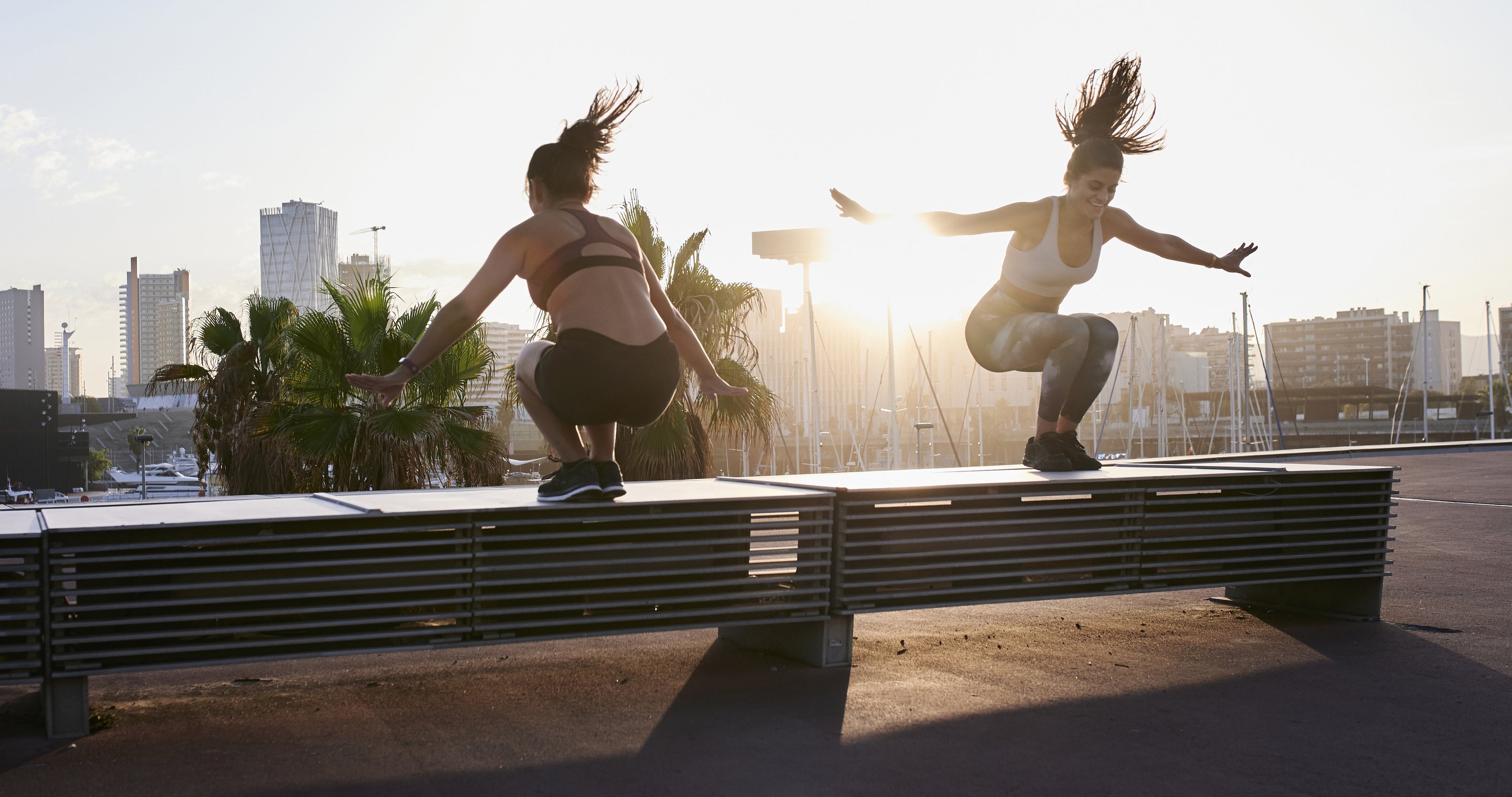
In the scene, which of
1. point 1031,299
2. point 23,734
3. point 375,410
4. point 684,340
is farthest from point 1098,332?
point 375,410

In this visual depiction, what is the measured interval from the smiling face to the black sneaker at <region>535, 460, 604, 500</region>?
3.15 m

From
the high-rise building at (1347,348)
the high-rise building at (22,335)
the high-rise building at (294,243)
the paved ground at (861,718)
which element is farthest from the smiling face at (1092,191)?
the high-rise building at (294,243)

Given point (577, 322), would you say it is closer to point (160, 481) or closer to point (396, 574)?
point (396, 574)

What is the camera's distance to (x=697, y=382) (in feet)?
50.3

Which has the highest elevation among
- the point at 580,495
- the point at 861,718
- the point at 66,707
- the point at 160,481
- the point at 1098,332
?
Result: the point at 1098,332

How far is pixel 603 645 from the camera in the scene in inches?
199

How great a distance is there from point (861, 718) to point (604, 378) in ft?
5.11

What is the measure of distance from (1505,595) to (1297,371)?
20142cm

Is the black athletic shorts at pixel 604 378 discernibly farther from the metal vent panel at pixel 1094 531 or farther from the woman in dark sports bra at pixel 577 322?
the metal vent panel at pixel 1094 531

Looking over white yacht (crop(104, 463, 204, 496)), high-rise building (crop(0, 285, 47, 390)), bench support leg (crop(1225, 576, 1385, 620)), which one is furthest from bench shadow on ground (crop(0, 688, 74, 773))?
high-rise building (crop(0, 285, 47, 390))

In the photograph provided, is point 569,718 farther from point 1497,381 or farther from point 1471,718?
point 1497,381

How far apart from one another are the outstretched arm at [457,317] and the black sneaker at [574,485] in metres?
0.63

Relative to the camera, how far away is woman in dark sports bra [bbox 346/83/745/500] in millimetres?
4105

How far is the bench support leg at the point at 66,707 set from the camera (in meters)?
3.38
